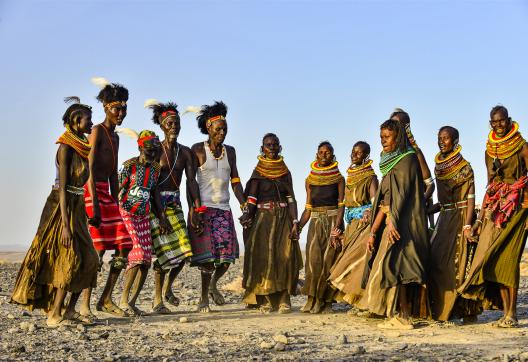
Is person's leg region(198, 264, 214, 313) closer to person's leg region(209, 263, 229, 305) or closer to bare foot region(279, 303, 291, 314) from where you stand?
person's leg region(209, 263, 229, 305)

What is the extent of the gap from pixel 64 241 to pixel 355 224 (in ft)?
11.6

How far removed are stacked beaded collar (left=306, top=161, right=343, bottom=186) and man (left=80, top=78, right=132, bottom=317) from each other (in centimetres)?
252

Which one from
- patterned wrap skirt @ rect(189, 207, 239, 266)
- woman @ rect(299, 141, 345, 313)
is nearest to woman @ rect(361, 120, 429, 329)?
woman @ rect(299, 141, 345, 313)

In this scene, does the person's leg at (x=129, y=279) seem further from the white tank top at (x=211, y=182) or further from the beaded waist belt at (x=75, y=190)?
the beaded waist belt at (x=75, y=190)

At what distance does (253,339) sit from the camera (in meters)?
7.50

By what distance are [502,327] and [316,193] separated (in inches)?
116

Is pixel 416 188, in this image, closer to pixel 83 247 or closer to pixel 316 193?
pixel 316 193

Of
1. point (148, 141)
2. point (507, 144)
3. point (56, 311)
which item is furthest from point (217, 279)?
point (507, 144)

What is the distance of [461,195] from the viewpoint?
28.3 ft

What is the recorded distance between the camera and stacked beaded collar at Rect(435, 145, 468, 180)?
8.65 m

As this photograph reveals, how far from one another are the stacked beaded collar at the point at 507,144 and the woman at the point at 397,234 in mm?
825

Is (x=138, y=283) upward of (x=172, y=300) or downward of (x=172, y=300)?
upward

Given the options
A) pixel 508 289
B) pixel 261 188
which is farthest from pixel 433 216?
pixel 261 188

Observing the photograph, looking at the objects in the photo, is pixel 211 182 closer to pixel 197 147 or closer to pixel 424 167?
pixel 197 147
